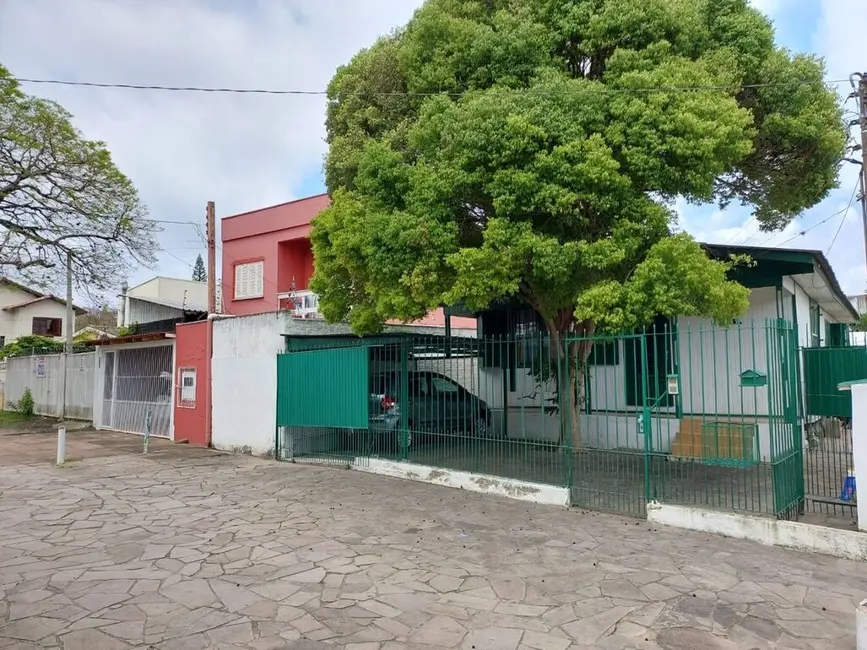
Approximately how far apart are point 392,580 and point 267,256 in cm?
1739

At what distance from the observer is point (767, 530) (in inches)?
227

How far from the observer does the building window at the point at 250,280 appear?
69.1ft

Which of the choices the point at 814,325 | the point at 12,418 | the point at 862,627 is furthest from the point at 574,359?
the point at 12,418

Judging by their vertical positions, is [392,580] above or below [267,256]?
below

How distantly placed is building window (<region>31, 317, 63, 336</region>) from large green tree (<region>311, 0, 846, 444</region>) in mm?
31388

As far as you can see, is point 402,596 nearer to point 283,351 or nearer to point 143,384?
point 283,351

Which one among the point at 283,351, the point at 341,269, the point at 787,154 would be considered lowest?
the point at 283,351

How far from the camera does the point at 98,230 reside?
61.7ft

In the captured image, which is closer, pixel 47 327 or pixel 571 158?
pixel 571 158

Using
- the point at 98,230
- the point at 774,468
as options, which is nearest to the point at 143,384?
the point at 98,230

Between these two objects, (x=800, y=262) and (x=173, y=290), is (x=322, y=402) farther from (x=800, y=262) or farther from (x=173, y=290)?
(x=173, y=290)

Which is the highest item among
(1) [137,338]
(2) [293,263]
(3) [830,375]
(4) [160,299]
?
(4) [160,299]

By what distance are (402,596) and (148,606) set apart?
1.87 m

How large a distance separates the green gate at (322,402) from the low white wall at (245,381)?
0.33m
